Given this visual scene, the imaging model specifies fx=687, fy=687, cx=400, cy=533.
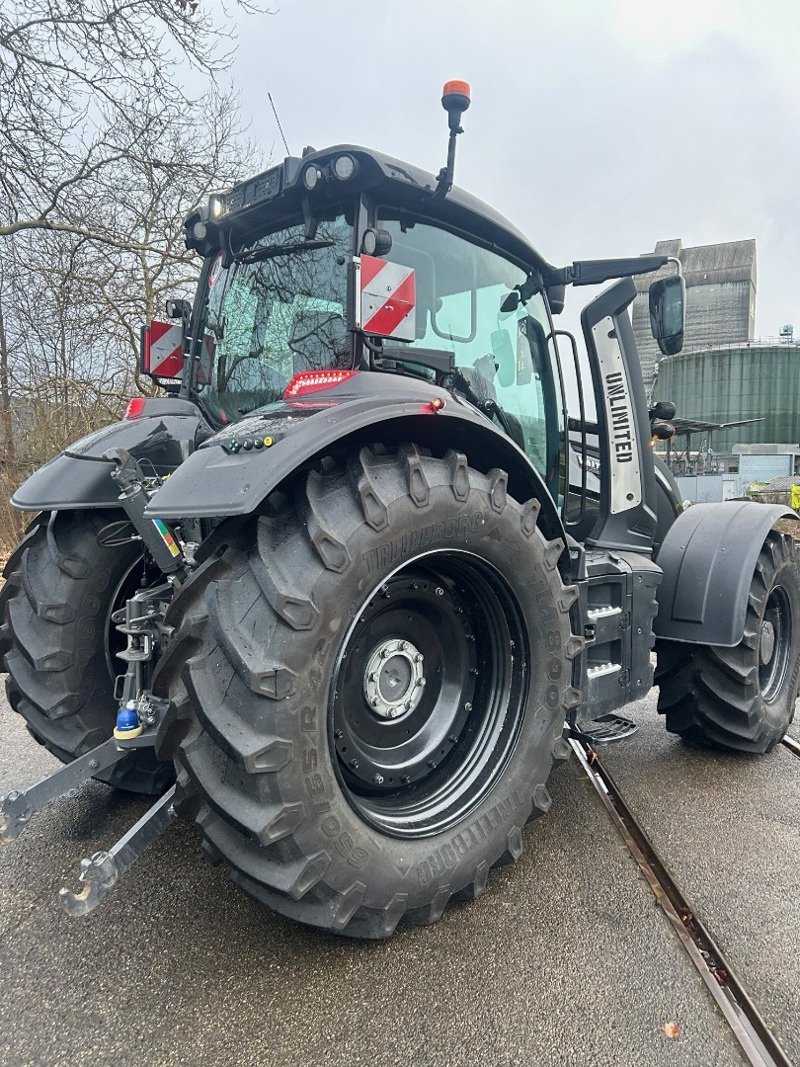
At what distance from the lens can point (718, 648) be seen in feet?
11.1

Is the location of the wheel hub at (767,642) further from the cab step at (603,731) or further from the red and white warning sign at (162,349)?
the red and white warning sign at (162,349)

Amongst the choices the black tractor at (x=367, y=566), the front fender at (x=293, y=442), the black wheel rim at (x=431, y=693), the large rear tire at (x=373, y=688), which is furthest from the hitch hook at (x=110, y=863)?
the front fender at (x=293, y=442)

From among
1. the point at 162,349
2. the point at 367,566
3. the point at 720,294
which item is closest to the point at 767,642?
the point at 367,566

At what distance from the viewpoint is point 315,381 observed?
221 centimetres

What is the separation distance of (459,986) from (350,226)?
2.38m

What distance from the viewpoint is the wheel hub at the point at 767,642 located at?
3684mm

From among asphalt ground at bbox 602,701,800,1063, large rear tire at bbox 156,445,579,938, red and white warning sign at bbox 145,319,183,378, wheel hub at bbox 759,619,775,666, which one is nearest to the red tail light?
large rear tire at bbox 156,445,579,938

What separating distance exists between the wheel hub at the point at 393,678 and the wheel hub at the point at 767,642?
2244mm

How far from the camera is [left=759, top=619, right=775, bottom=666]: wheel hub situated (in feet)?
12.1

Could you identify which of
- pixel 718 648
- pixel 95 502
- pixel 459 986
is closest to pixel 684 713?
pixel 718 648

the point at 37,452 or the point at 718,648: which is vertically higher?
the point at 37,452

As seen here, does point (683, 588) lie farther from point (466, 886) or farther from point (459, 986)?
point (459, 986)

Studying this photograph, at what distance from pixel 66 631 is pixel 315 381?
134 cm

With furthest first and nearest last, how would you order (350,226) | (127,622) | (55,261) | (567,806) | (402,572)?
(55,261)
(567,806)
(350,226)
(402,572)
(127,622)
